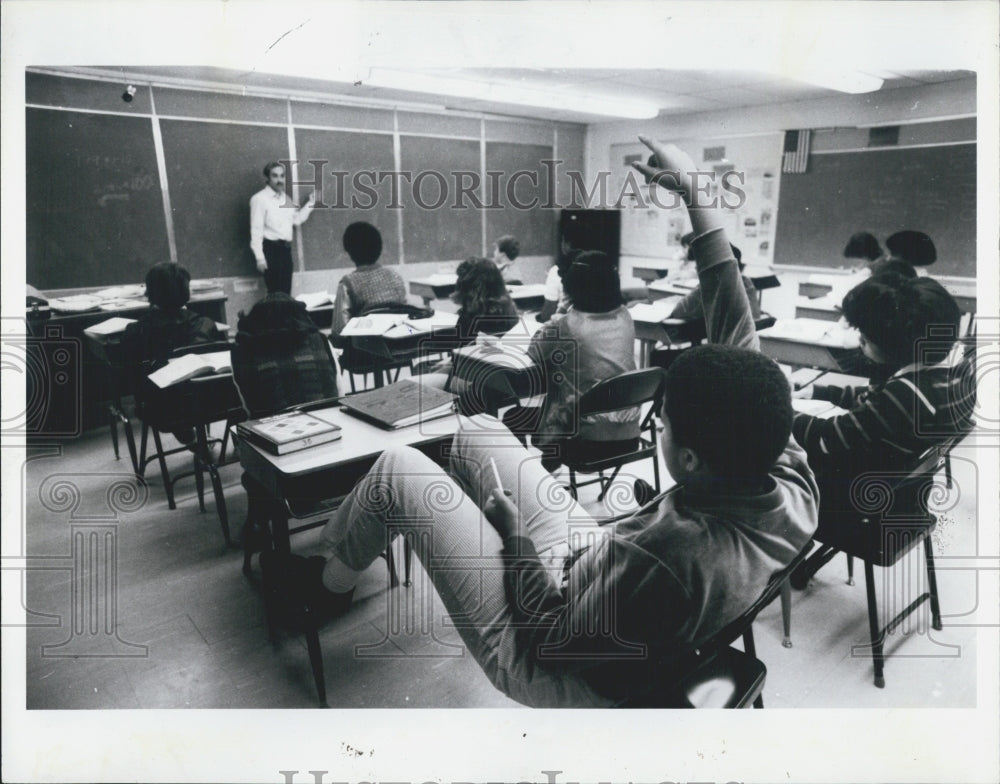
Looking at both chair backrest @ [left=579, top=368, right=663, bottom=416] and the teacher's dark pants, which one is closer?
chair backrest @ [left=579, top=368, right=663, bottom=416]

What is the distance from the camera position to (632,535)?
1020 millimetres

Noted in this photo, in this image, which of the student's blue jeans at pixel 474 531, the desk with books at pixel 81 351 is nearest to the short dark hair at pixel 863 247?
the student's blue jeans at pixel 474 531

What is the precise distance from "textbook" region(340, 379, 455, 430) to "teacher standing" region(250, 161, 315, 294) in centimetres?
372

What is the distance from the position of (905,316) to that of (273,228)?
486 cm

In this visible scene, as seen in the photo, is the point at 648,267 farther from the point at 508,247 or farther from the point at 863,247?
the point at 863,247

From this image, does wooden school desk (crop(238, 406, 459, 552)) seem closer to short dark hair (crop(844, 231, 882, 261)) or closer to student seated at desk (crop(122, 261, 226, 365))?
student seated at desk (crop(122, 261, 226, 365))

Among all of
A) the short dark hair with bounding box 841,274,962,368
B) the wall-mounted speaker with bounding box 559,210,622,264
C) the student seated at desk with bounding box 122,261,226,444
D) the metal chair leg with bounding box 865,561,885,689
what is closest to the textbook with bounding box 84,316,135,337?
the student seated at desk with bounding box 122,261,226,444

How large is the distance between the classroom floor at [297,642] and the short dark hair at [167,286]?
40.4 inches

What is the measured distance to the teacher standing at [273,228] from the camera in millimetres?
5289

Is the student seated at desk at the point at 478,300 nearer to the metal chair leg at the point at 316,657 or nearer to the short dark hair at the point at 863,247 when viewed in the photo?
the metal chair leg at the point at 316,657

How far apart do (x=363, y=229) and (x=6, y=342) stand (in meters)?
2.23

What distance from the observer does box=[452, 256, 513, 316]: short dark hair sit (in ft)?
11.3

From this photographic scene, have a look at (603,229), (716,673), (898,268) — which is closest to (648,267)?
(603,229)

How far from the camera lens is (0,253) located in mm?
1470
